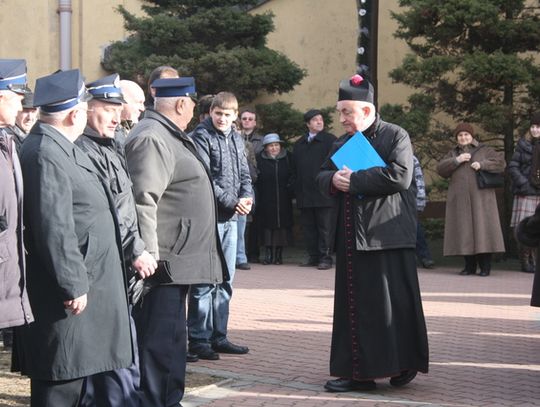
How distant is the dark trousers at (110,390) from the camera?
5.68 metres

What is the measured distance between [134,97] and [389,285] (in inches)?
83.0

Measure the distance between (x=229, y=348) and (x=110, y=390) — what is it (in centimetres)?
271

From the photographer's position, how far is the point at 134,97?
7.07 m

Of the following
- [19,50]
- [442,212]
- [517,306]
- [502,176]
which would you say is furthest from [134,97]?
[19,50]

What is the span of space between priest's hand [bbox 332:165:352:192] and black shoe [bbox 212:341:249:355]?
1.86 m

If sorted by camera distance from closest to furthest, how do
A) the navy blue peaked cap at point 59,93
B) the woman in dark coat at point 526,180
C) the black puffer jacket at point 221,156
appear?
the navy blue peaked cap at point 59,93 → the black puffer jacket at point 221,156 → the woman in dark coat at point 526,180

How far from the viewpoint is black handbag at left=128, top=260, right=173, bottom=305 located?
19.2 ft

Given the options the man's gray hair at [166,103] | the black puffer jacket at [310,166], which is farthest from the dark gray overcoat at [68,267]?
the black puffer jacket at [310,166]

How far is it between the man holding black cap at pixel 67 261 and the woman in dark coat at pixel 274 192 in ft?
32.4

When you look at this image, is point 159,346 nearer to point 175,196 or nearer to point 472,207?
point 175,196

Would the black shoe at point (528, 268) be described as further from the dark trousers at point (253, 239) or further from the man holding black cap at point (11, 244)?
the man holding black cap at point (11, 244)

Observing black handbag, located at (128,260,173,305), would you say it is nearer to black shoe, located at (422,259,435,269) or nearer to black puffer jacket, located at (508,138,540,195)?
black puffer jacket, located at (508,138,540,195)

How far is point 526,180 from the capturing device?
46.1ft

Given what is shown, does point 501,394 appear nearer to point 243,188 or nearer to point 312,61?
point 243,188
